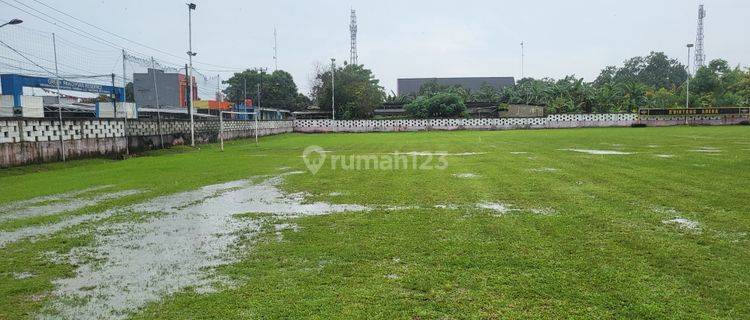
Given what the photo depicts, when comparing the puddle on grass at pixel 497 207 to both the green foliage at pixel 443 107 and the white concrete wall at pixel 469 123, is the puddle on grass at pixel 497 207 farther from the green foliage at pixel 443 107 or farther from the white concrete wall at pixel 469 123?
the green foliage at pixel 443 107

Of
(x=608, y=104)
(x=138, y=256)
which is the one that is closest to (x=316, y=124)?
(x=608, y=104)

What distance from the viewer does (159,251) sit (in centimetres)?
569

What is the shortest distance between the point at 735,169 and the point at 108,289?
1302 cm

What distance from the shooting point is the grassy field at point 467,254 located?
3.87 m

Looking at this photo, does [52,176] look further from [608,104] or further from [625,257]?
[608,104]

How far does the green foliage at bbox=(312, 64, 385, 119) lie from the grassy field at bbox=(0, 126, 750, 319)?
51.4 meters

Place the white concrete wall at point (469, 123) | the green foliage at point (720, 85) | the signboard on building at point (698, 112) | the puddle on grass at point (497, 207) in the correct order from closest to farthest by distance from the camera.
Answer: the puddle on grass at point (497, 207) < the signboard on building at point (698, 112) < the white concrete wall at point (469, 123) < the green foliage at point (720, 85)

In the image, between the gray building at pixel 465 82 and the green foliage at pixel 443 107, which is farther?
the gray building at pixel 465 82

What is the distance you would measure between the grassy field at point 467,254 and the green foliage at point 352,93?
51380mm

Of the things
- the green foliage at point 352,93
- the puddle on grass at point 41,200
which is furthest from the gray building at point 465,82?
the puddle on grass at point 41,200

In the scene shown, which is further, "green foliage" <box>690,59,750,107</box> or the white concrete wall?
"green foliage" <box>690,59,750,107</box>

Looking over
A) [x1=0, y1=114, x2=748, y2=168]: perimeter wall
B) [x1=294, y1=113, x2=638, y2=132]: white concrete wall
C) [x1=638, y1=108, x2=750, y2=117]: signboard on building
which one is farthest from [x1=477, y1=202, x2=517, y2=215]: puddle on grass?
[x1=638, y1=108, x2=750, y2=117]: signboard on building

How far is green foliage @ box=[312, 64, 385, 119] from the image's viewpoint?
202 feet

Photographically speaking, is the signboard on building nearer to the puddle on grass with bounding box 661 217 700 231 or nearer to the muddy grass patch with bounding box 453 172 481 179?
the muddy grass patch with bounding box 453 172 481 179
